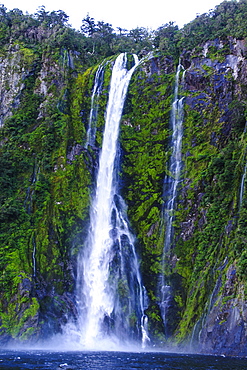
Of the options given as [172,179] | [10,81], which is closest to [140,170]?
[172,179]

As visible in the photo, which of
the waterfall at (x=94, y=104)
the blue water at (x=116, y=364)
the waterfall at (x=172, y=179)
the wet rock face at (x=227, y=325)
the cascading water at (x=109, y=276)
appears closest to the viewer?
the blue water at (x=116, y=364)

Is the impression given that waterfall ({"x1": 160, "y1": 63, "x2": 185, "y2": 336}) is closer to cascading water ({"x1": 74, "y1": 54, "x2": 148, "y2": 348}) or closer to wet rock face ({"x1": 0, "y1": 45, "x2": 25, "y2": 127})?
cascading water ({"x1": 74, "y1": 54, "x2": 148, "y2": 348})

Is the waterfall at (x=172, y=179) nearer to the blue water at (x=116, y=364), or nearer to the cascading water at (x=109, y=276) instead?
the cascading water at (x=109, y=276)

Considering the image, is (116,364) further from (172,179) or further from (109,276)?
(172,179)

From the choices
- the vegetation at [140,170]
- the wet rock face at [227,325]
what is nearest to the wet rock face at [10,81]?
the vegetation at [140,170]

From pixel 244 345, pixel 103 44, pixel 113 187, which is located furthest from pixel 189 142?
pixel 103 44
